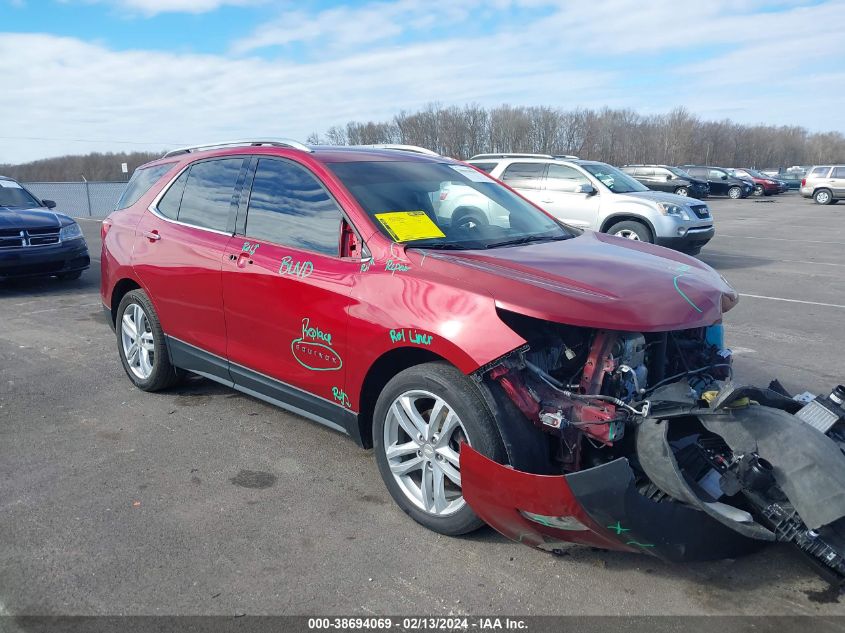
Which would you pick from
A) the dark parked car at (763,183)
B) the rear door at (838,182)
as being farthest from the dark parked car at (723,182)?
the rear door at (838,182)

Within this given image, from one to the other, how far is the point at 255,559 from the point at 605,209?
1043 cm

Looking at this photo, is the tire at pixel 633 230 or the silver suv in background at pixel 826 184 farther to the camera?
the silver suv in background at pixel 826 184

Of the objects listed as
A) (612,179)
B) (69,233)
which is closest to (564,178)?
(612,179)

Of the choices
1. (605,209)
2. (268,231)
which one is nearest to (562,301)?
(268,231)

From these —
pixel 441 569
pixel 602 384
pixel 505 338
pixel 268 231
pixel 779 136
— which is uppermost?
pixel 779 136

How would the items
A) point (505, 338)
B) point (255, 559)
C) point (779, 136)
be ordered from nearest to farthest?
point (505, 338) < point (255, 559) < point (779, 136)

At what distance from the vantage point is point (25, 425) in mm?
4750

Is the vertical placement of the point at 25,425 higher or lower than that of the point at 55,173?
lower

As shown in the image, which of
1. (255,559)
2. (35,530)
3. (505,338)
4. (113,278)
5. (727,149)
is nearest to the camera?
(505,338)

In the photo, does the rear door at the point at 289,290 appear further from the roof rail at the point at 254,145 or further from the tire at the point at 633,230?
the tire at the point at 633,230

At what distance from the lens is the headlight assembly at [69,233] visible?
9.88 m

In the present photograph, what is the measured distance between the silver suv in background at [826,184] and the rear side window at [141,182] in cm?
3402

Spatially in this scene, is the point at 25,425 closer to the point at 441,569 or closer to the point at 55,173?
the point at 441,569

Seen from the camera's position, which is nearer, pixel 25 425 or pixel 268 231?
pixel 268 231
